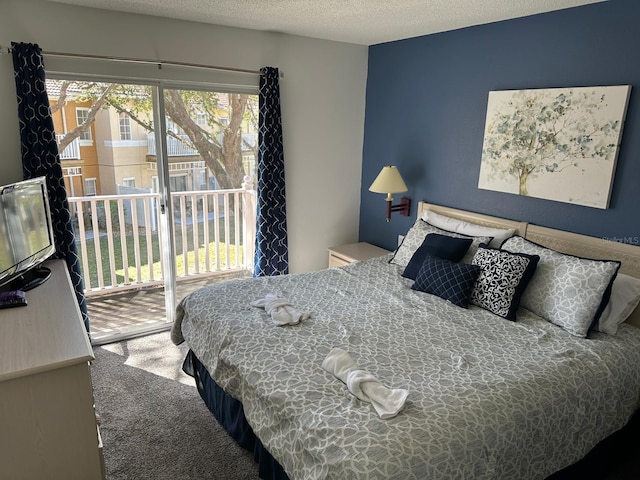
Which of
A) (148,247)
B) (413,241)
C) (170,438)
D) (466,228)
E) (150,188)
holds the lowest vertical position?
(170,438)

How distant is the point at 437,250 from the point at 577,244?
2.74 feet

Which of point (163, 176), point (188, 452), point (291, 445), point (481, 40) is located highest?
point (481, 40)

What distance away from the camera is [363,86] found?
4270 millimetres

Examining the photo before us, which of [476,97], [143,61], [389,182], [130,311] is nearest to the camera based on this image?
[143,61]

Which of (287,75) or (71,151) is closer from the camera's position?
(71,151)

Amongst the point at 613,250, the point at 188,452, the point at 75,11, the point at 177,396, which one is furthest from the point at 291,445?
the point at 75,11

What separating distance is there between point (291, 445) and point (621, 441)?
180cm

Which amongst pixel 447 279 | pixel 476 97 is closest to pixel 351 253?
pixel 447 279

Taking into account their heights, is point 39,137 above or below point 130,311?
above

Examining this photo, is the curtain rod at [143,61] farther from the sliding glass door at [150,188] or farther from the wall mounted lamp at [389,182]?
the wall mounted lamp at [389,182]

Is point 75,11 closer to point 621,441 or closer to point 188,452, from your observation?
point 188,452

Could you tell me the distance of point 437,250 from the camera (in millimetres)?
3008

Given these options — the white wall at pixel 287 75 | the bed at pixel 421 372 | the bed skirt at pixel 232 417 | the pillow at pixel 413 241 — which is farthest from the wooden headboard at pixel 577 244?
the bed skirt at pixel 232 417

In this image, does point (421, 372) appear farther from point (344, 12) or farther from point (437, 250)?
point (344, 12)
